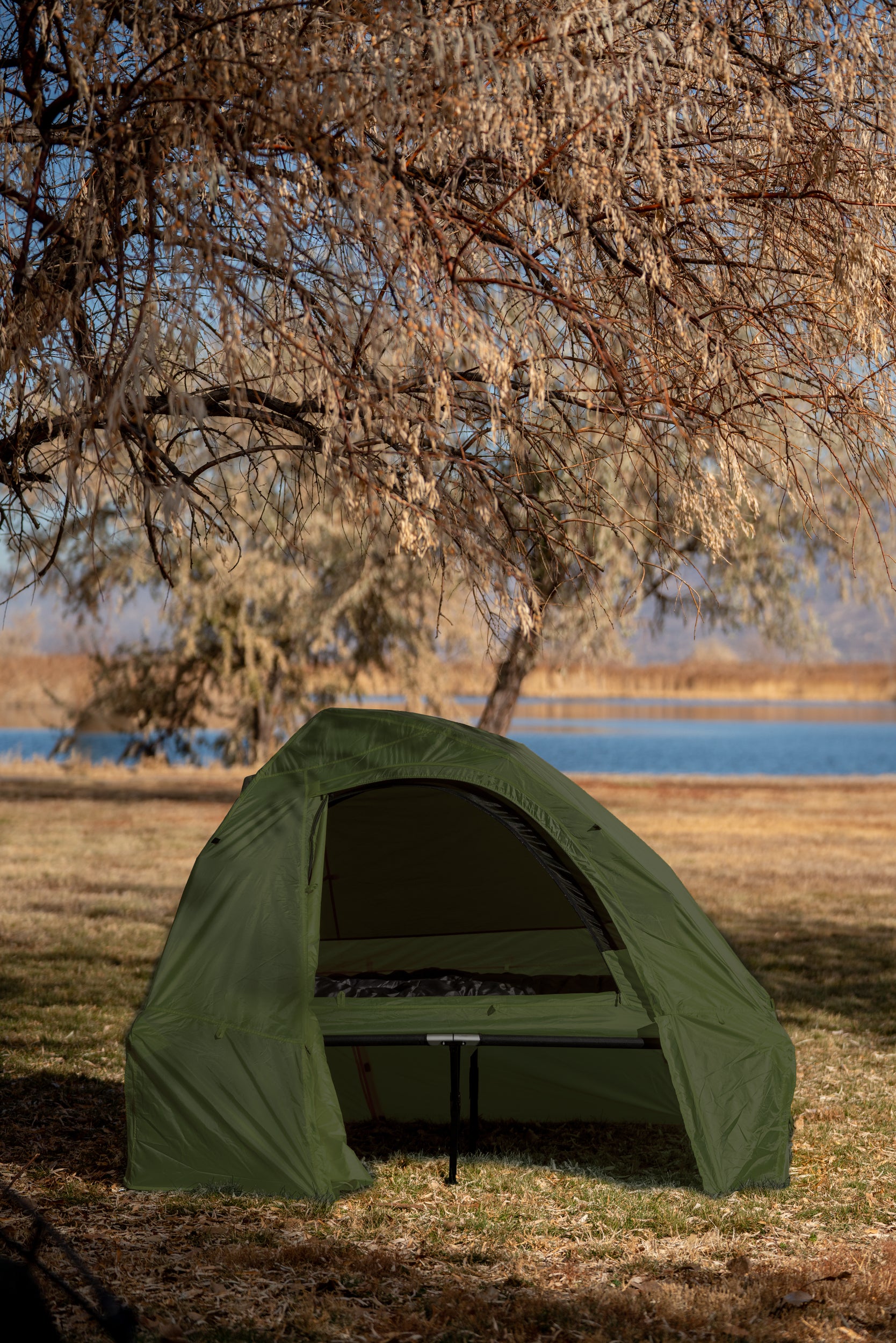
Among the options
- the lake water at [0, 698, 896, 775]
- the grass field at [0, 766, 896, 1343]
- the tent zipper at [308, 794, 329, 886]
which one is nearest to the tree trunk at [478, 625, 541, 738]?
the grass field at [0, 766, 896, 1343]

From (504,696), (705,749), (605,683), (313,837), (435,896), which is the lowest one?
(705,749)

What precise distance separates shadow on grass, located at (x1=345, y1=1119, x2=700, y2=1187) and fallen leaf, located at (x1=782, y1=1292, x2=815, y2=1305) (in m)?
0.97

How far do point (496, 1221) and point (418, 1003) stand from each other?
85cm

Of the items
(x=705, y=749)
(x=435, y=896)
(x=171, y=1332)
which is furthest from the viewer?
(x=705, y=749)

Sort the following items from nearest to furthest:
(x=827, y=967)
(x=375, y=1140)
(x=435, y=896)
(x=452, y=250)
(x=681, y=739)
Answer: (x=452, y=250) → (x=375, y=1140) → (x=435, y=896) → (x=827, y=967) → (x=681, y=739)

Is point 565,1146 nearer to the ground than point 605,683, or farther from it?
nearer to the ground

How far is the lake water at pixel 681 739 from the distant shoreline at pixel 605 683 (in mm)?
1262

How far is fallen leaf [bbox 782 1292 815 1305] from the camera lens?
378 cm

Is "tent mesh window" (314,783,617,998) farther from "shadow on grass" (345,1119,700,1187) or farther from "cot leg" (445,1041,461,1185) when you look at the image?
"cot leg" (445,1041,461,1185)

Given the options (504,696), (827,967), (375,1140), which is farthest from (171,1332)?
(504,696)

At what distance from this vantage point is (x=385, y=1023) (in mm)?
4773

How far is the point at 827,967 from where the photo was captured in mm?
9141

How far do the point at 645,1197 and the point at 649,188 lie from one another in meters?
3.54

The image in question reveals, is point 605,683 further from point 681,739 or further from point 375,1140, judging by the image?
point 375,1140
